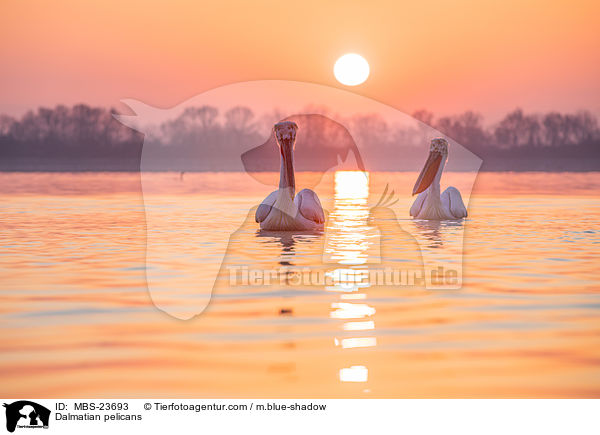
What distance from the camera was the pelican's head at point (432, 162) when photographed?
18281 millimetres

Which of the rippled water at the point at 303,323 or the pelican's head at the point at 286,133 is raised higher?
the pelican's head at the point at 286,133

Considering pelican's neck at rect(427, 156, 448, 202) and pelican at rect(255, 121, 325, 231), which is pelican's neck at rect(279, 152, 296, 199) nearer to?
pelican at rect(255, 121, 325, 231)

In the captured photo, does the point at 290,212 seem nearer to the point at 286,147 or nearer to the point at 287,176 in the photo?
the point at 287,176

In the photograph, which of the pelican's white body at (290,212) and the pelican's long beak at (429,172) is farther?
the pelican's long beak at (429,172)

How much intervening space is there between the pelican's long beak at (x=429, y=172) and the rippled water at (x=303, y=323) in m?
3.90
